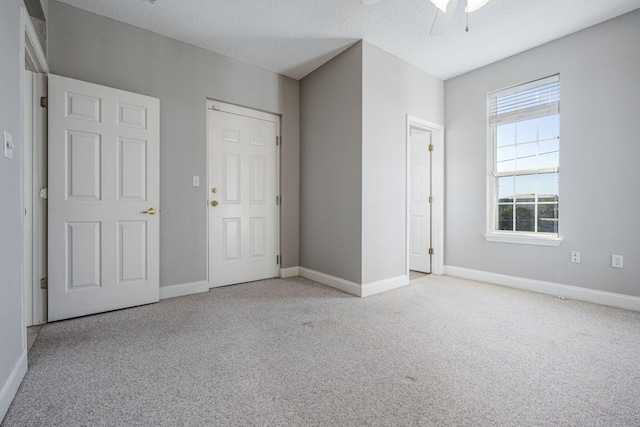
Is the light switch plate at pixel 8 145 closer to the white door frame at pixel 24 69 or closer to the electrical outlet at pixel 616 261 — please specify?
the white door frame at pixel 24 69

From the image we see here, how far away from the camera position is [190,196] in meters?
3.25

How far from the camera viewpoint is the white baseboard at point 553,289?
2.78 m

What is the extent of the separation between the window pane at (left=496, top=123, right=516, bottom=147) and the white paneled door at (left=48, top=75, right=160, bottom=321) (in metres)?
3.98

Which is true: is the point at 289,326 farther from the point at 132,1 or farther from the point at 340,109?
the point at 132,1

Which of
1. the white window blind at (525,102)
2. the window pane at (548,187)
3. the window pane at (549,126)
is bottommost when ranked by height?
the window pane at (548,187)

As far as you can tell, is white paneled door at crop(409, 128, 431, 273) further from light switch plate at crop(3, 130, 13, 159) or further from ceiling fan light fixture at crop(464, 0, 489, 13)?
light switch plate at crop(3, 130, 13, 159)

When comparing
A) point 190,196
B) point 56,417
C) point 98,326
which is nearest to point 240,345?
point 56,417

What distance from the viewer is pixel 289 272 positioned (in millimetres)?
4059

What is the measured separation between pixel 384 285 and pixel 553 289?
1.81 metres

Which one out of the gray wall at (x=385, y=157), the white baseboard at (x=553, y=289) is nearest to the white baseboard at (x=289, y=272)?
the gray wall at (x=385, y=157)

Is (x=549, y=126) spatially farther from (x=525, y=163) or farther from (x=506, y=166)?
(x=506, y=166)

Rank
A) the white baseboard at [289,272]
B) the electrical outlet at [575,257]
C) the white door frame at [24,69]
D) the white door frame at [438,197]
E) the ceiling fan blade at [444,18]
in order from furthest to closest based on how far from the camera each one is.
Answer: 1. the white door frame at [438,197]
2. the white baseboard at [289,272]
3. the electrical outlet at [575,257]
4. the ceiling fan blade at [444,18]
5. the white door frame at [24,69]

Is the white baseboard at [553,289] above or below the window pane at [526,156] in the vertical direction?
below

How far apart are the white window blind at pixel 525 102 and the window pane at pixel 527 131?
0.06 metres
